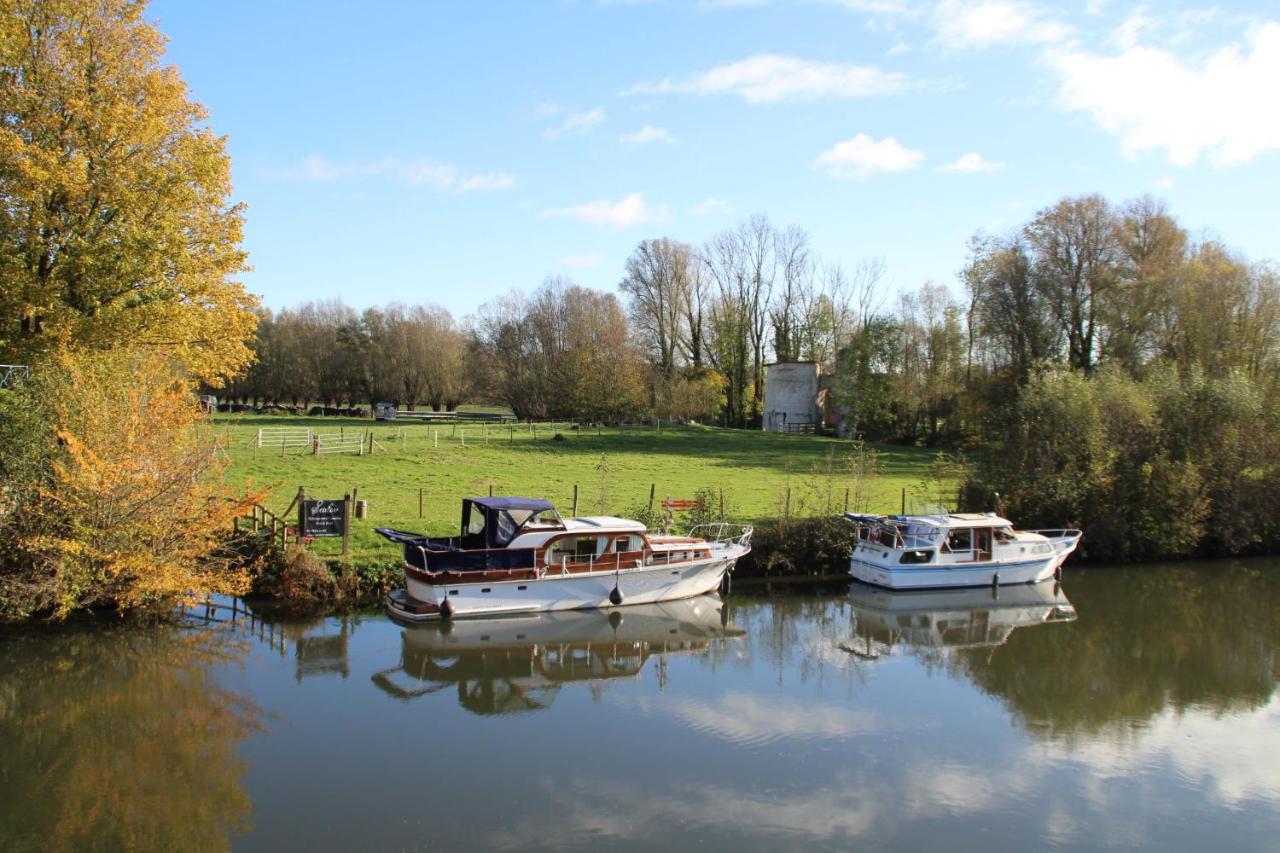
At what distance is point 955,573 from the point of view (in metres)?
24.5

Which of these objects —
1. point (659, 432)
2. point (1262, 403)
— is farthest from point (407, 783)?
point (659, 432)

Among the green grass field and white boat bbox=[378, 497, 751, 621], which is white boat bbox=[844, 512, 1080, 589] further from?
white boat bbox=[378, 497, 751, 621]

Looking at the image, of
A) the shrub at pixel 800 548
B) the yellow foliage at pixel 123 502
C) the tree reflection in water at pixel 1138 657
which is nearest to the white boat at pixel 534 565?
the shrub at pixel 800 548

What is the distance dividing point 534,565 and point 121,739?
8945 millimetres

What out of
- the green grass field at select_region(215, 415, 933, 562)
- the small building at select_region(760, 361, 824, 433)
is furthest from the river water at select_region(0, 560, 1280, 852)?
the small building at select_region(760, 361, 824, 433)

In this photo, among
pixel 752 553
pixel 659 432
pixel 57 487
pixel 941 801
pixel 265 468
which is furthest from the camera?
pixel 659 432

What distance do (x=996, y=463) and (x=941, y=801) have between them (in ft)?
64.1

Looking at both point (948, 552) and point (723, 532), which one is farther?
point (723, 532)

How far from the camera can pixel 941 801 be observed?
11492 millimetres

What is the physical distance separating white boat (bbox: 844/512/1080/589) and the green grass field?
2.35 metres

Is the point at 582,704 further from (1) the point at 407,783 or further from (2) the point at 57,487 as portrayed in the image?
(2) the point at 57,487

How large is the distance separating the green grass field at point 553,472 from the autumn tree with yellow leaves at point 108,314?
8.81ft

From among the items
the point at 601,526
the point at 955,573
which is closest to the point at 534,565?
the point at 601,526

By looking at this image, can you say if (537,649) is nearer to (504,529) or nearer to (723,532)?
(504,529)
